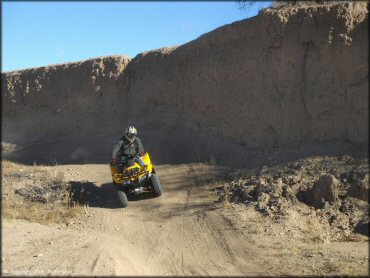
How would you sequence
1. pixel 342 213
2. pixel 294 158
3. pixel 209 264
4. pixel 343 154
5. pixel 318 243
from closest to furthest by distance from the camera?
pixel 209 264
pixel 318 243
pixel 342 213
pixel 343 154
pixel 294 158

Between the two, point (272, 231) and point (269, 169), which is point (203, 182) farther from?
point (272, 231)

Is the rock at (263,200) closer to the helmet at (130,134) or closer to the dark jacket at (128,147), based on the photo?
the dark jacket at (128,147)

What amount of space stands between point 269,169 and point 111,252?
443 centimetres

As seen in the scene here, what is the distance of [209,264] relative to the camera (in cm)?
682

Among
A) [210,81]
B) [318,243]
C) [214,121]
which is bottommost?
[318,243]

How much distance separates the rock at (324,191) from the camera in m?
8.41

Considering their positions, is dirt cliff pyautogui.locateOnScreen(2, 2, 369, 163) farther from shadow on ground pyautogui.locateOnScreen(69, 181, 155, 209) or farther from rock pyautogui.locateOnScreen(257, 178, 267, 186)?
shadow on ground pyautogui.locateOnScreen(69, 181, 155, 209)

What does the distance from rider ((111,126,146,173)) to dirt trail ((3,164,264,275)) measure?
914 millimetres

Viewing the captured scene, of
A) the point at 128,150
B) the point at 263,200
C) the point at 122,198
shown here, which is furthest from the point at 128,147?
the point at 263,200

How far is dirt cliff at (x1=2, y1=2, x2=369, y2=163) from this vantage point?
10.2 meters

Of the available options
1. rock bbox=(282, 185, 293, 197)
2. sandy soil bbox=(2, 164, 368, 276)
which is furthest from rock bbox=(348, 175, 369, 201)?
sandy soil bbox=(2, 164, 368, 276)

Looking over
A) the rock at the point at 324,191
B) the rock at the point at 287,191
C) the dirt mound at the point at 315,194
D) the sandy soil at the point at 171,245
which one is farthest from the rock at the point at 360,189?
the sandy soil at the point at 171,245

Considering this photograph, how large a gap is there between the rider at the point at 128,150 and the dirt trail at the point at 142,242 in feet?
3.00

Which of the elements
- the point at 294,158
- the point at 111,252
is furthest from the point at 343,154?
the point at 111,252
